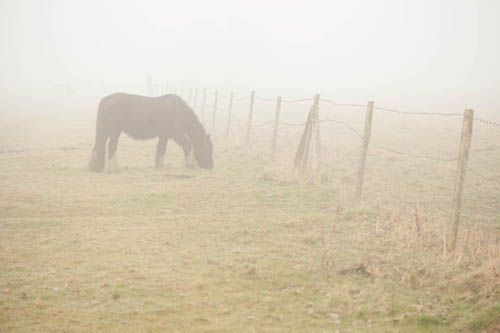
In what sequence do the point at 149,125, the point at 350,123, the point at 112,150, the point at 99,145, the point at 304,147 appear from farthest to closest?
the point at 350,123
the point at 149,125
the point at 112,150
the point at 99,145
the point at 304,147

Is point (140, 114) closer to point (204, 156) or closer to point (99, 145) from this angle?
point (99, 145)

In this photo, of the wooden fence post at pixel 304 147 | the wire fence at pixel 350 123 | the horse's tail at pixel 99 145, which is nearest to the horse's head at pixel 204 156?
the wire fence at pixel 350 123

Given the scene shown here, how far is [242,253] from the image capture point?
6.52 metres

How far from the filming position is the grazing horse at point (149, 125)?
12.1 m

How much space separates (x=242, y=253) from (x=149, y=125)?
23.3 feet

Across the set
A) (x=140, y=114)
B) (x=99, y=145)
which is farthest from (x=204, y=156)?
(x=99, y=145)

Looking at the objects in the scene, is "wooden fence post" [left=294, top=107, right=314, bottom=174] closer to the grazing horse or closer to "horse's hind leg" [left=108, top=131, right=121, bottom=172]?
the grazing horse

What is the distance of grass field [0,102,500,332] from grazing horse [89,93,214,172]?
0.75 m

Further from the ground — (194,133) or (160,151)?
(194,133)

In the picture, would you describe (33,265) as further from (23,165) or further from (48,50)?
(48,50)

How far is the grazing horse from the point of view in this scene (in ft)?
39.8

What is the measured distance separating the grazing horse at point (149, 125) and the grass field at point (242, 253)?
0.75 metres

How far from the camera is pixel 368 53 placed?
128750 mm

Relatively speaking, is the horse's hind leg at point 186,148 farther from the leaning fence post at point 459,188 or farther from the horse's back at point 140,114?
the leaning fence post at point 459,188
